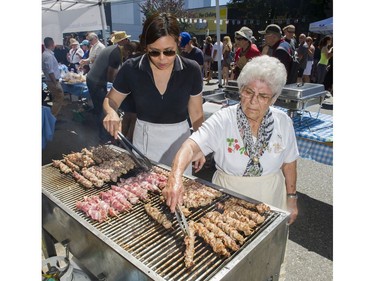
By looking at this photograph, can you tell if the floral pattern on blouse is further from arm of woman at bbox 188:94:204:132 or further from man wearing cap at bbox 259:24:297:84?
man wearing cap at bbox 259:24:297:84

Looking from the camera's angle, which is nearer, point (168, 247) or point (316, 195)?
point (168, 247)

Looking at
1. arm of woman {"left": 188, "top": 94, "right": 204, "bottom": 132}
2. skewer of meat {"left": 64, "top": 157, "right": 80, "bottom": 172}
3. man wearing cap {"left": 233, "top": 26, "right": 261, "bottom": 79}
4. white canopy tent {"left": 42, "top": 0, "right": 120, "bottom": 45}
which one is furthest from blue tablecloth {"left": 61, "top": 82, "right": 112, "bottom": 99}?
arm of woman {"left": 188, "top": 94, "right": 204, "bottom": 132}

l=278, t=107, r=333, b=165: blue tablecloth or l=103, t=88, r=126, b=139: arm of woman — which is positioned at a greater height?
l=103, t=88, r=126, b=139: arm of woman

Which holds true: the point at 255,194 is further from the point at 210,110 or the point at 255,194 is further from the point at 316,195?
the point at 316,195

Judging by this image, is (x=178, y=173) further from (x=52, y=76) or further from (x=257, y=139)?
(x=52, y=76)

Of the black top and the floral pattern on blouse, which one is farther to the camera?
the black top

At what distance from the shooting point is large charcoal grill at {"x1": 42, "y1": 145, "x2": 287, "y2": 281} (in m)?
1.69

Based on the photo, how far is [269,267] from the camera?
212 centimetres

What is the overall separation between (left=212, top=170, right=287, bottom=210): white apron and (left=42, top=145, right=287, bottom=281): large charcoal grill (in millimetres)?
105

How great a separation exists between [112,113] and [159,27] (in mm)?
913

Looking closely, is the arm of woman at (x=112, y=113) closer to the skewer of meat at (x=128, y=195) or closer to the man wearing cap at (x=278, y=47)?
the skewer of meat at (x=128, y=195)

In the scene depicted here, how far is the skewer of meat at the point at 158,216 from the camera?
203 cm

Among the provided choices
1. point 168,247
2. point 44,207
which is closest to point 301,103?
point 168,247

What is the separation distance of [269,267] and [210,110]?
317cm
